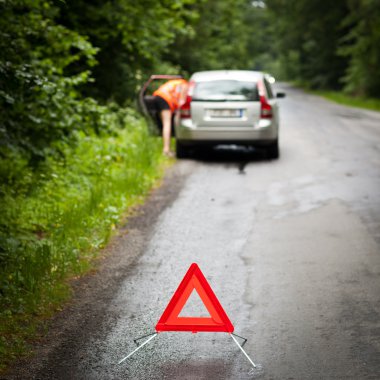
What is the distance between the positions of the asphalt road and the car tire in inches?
81.5

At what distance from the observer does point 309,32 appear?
5372cm

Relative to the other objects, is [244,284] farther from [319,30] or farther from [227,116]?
[319,30]

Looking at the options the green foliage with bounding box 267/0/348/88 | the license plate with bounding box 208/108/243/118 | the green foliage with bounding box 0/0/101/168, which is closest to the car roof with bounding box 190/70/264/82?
the license plate with bounding box 208/108/243/118

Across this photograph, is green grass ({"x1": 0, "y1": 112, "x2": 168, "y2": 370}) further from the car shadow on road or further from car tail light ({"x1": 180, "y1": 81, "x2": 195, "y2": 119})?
the car shadow on road

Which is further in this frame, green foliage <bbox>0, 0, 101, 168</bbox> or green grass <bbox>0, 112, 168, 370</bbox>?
green foliage <bbox>0, 0, 101, 168</bbox>

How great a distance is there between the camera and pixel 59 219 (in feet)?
28.3

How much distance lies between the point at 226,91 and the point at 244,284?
27.2 feet

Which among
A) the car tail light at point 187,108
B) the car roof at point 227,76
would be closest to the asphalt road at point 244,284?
the car tail light at point 187,108

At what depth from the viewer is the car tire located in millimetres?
14627

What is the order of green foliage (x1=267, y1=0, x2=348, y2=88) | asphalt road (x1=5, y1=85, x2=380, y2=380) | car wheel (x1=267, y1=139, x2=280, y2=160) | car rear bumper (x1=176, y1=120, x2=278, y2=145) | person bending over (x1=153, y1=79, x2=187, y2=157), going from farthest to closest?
green foliage (x1=267, y1=0, x2=348, y2=88) → person bending over (x1=153, y1=79, x2=187, y2=157) → car wheel (x1=267, y1=139, x2=280, y2=160) → car rear bumper (x1=176, y1=120, x2=278, y2=145) → asphalt road (x1=5, y1=85, x2=380, y2=380)

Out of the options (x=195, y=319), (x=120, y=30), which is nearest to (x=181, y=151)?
(x=120, y=30)

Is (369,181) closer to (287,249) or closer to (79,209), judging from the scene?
(287,249)

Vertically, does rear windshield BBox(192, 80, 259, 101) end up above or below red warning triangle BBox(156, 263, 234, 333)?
below

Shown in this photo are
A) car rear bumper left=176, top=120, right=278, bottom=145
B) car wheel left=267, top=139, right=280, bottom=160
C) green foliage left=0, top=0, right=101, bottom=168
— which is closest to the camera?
green foliage left=0, top=0, right=101, bottom=168
